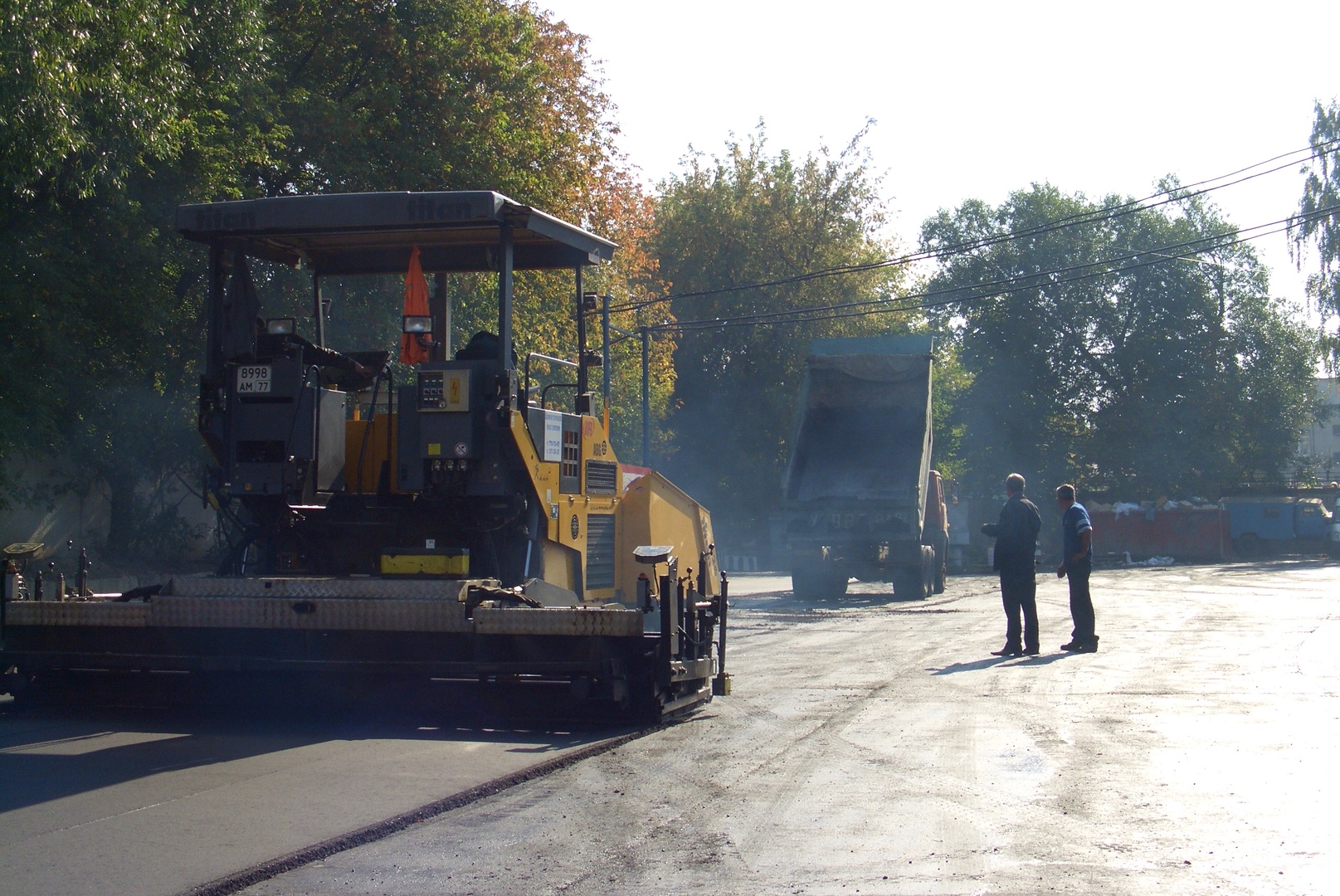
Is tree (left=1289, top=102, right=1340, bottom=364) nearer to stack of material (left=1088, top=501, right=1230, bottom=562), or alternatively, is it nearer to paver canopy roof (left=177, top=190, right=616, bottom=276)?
stack of material (left=1088, top=501, right=1230, bottom=562)

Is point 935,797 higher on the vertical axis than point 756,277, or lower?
lower

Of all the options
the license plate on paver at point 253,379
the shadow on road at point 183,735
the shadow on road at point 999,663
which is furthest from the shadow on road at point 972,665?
the license plate on paver at point 253,379

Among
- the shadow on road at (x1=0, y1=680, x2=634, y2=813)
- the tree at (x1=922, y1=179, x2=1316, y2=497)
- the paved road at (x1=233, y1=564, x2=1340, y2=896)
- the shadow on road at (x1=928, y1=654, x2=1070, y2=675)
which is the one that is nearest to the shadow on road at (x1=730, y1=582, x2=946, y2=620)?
the shadow on road at (x1=928, y1=654, x2=1070, y2=675)

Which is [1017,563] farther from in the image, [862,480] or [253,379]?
[862,480]

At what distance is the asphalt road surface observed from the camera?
4.78m

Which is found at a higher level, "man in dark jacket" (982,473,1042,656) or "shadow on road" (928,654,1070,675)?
"man in dark jacket" (982,473,1042,656)

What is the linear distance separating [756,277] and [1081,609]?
3503 cm

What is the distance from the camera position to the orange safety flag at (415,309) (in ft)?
26.6

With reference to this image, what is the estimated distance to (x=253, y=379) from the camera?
25.1 feet

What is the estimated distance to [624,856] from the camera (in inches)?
199

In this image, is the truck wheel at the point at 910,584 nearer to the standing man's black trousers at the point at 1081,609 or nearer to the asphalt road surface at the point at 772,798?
the standing man's black trousers at the point at 1081,609

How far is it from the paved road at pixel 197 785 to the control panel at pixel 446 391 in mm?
1964

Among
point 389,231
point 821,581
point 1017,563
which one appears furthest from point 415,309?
point 821,581

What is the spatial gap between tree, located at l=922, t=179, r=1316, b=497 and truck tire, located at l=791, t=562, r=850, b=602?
1209 inches
